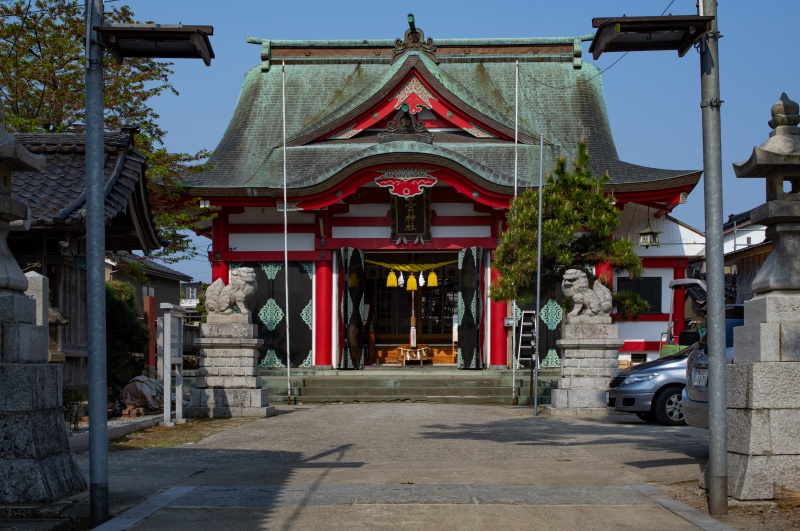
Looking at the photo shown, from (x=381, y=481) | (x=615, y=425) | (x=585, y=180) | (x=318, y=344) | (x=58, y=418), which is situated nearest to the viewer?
(x=58, y=418)

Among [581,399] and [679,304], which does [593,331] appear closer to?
[581,399]

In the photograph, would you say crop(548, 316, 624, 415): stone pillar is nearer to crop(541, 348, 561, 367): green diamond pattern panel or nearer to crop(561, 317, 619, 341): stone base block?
crop(561, 317, 619, 341): stone base block

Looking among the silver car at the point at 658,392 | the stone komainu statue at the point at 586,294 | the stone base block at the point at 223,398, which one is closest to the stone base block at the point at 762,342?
the silver car at the point at 658,392

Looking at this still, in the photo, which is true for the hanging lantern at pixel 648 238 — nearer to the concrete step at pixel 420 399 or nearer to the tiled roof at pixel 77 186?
the concrete step at pixel 420 399

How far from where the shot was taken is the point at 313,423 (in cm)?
1756

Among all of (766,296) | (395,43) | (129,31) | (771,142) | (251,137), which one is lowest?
(766,296)

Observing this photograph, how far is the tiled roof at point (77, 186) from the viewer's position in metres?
15.5

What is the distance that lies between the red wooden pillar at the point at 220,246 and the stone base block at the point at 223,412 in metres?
9.06

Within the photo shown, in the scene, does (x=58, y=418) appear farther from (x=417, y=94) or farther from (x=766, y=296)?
(x=417, y=94)

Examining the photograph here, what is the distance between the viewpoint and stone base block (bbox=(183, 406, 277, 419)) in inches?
747

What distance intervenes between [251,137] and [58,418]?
878 inches

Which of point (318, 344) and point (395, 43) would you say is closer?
point (318, 344)

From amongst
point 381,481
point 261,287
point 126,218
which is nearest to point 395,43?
point 261,287

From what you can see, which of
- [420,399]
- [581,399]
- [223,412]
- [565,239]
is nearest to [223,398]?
[223,412]
